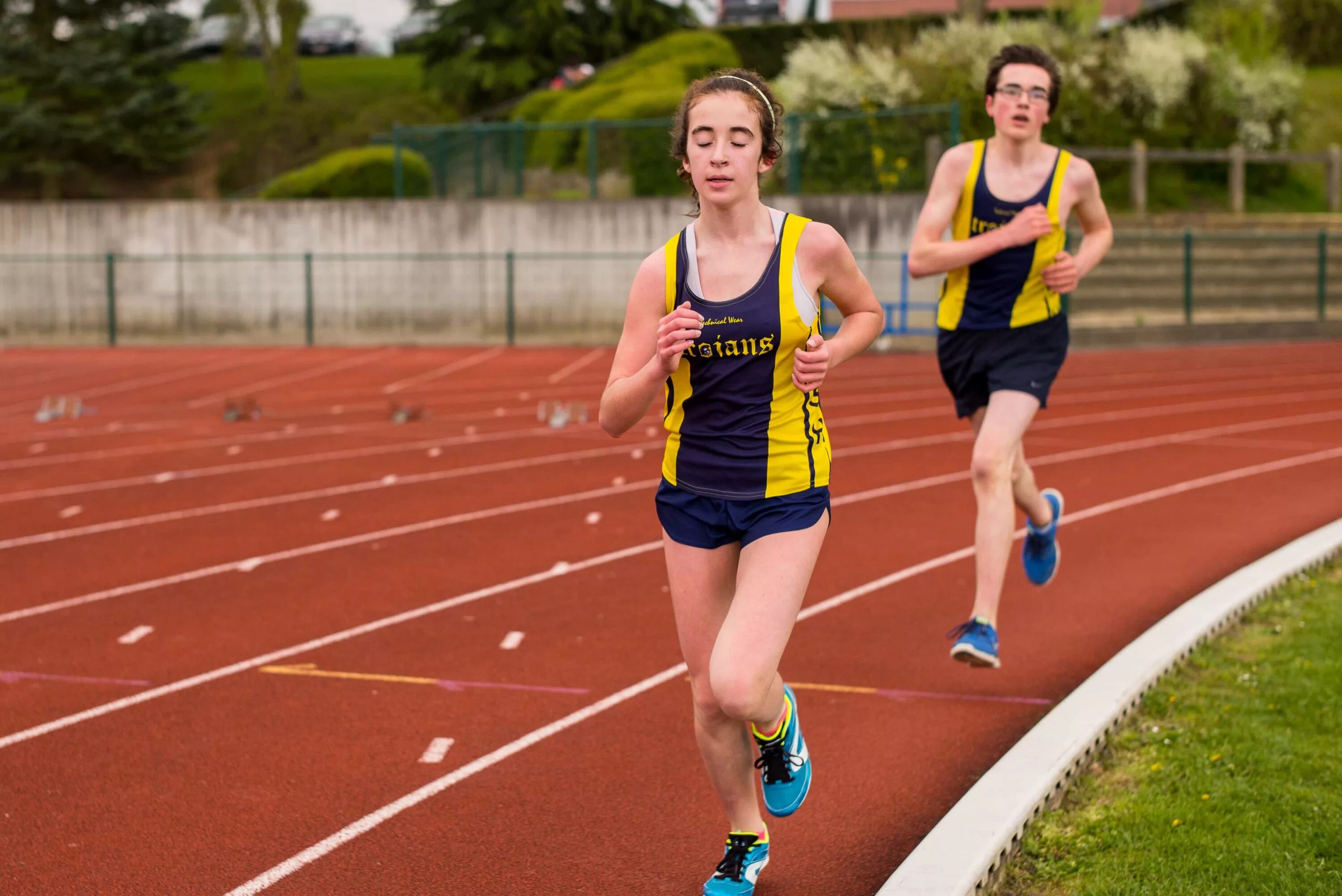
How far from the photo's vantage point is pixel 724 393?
3.52 meters

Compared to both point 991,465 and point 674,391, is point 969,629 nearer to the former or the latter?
point 991,465

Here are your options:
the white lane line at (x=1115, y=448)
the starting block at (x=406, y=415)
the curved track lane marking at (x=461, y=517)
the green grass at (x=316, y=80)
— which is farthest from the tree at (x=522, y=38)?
the curved track lane marking at (x=461, y=517)

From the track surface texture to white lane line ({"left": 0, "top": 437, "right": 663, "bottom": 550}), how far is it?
0.06 m

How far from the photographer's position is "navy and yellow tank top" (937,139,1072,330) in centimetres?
557

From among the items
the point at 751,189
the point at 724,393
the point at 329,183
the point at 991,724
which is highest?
the point at 329,183

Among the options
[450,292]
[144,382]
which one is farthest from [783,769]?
[450,292]

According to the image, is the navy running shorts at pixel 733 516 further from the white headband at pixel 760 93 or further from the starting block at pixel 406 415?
the starting block at pixel 406 415

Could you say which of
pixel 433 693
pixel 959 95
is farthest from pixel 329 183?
pixel 433 693

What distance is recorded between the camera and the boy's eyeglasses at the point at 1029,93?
5.45 m

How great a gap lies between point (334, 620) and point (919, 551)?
3.17m

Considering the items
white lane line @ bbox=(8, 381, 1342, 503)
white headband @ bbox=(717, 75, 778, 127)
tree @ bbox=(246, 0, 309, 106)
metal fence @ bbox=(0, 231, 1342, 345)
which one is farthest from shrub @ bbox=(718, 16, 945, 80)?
white headband @ bbox=(717, 75, 778, 127)

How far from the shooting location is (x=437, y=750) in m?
4.89

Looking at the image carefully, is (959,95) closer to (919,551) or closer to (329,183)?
(329,183)

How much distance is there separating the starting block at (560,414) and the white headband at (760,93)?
10.6 metres
